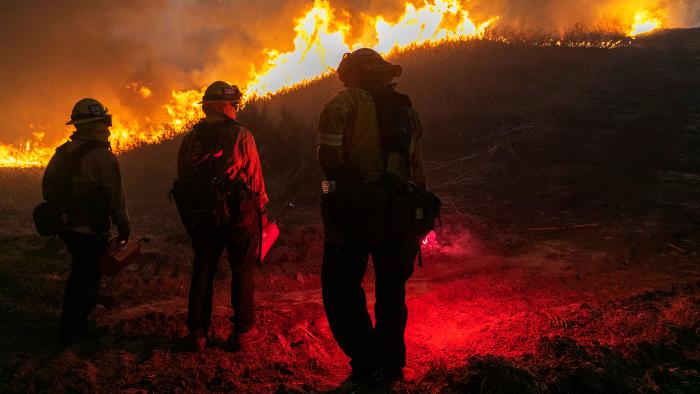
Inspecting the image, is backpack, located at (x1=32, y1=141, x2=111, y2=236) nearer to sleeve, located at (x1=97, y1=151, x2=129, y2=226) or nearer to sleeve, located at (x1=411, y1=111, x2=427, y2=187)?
sleeve, located at (x1=97, y1=151, x2=129, y2=226)

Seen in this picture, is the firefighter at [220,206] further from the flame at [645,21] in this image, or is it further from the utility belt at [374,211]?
the flame at [645,21]

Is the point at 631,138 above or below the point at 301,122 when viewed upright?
below

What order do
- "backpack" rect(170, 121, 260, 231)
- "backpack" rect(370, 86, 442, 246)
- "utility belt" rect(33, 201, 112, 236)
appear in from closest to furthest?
"backpack" rect(370, 86, 442, 246) → "backpack" rect(170, 121, 260, 231) → "utility belt" rect(33, 201, 112, 236)

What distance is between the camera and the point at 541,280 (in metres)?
4.58

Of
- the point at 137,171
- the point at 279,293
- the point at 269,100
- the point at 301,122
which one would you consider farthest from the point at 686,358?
the point at 269,100

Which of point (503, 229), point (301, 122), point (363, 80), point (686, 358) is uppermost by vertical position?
point (301, 122)

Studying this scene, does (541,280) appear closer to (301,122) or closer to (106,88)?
(301,122)

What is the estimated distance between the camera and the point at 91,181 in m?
3.38

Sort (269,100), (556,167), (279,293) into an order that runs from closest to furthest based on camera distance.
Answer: (279,293) → (556,167) → (269,100)

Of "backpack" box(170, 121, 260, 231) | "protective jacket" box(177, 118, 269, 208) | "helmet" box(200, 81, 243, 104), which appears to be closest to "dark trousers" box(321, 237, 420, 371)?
"backpack" box(170, 121, 260, 231)

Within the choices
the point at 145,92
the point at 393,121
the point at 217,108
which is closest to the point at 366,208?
the point at 393,121

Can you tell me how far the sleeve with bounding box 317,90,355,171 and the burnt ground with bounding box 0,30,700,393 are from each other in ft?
4.51

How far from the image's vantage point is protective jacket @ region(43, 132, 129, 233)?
335 centimetres

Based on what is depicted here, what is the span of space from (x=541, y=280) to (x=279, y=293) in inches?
112
